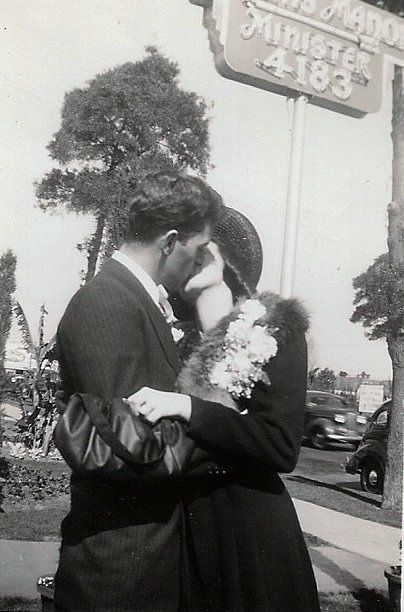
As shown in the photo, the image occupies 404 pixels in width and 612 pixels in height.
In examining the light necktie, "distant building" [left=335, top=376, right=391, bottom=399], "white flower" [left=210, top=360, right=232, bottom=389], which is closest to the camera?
"white flower" [left=210, top=360, right=232, bottom=389]

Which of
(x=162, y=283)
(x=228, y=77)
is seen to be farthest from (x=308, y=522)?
(x=228, y=77)

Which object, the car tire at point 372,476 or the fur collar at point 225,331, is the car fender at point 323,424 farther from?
the fur collar at point 225,331

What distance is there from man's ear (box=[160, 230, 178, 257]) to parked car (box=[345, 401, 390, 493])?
1181 mm

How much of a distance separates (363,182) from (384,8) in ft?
1.89

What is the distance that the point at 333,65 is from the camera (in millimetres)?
1957

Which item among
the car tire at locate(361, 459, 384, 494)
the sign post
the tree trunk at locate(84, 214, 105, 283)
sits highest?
the sign post

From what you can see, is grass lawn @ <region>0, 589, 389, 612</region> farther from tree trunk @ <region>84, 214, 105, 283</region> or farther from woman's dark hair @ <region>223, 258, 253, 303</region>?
tree trunk @ <region>84, 214, 105, 283</region>

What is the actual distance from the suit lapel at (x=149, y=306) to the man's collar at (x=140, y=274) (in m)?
0.01

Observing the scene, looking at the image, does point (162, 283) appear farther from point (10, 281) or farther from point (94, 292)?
point (10, 281)

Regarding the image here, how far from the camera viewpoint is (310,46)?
6.31 feet

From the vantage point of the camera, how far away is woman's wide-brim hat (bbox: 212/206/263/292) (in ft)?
4.83

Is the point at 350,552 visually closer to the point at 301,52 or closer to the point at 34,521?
the point at 34,521

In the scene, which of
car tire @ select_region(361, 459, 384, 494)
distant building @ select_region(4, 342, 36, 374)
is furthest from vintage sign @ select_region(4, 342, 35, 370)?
car tire @ select_region(361, 459, 384, 494)

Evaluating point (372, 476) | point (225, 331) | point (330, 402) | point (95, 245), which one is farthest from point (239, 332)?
point (372, 476)
